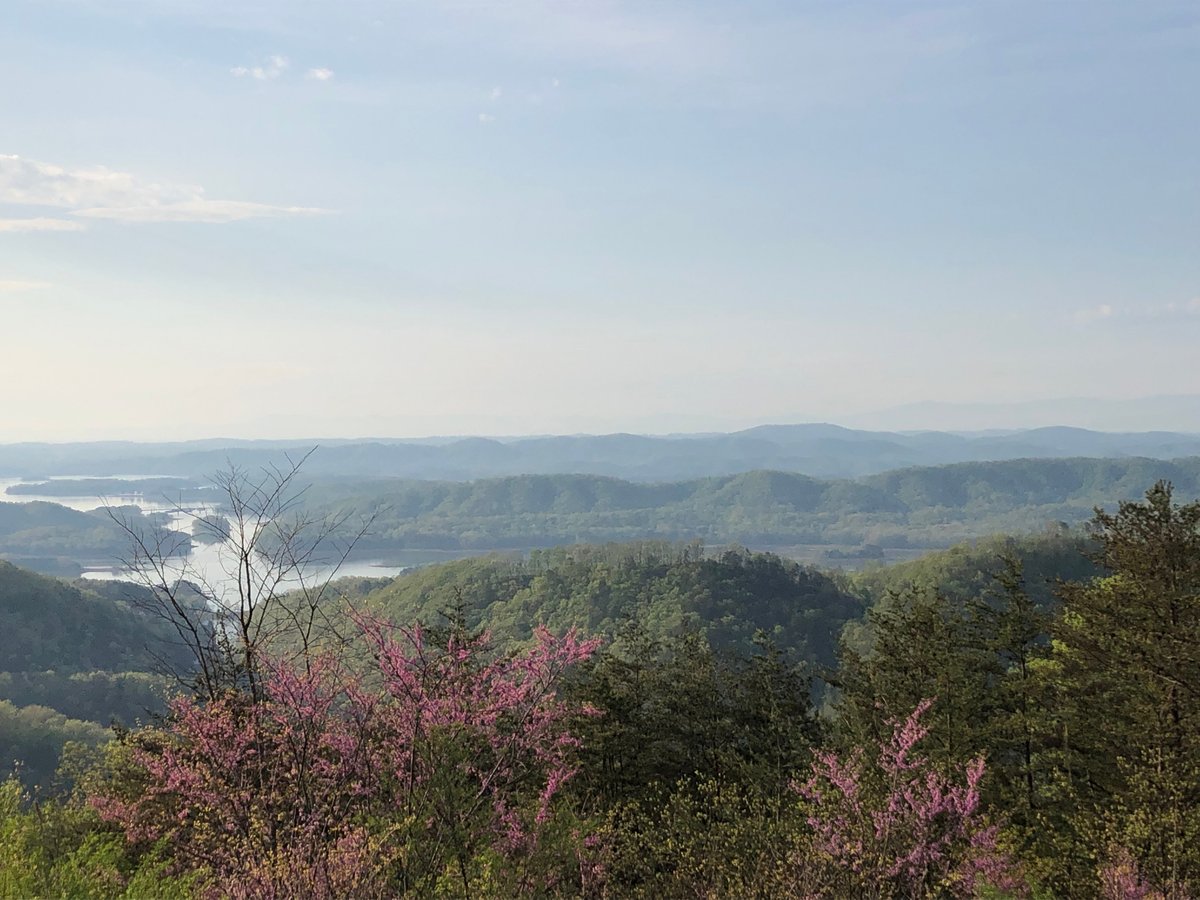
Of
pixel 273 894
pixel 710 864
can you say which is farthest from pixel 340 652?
pixel 710 864

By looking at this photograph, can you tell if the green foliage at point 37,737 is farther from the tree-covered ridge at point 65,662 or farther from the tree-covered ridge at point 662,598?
the tree-covered ridge at point 662,598

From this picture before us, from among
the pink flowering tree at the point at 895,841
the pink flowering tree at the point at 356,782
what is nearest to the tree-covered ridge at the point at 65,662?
the pink flowering tree at the point at 356,782

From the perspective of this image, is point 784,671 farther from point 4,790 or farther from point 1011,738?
point 4,790

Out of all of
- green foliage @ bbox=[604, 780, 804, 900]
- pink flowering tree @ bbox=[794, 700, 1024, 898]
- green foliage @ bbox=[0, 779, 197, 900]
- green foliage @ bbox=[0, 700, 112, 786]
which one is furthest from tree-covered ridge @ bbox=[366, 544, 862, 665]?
green foliage @ bbox=[0, 779, 197, 900]

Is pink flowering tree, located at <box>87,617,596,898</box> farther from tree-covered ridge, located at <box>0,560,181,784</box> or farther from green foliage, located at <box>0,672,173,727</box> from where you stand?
green foliage, located at <box>0,672,173,727</box>

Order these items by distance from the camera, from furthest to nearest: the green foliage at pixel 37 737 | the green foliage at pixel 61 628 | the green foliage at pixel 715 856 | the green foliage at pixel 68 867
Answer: the green foliage at pixel 61 628 < the green foliage at pixel 37 737 < the green foliage at pixel 715 856 < the green foliage at pixel 68 867

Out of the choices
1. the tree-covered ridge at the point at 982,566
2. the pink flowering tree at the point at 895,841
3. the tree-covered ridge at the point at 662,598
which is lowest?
the tree-covered ridge at the point at 662,598
